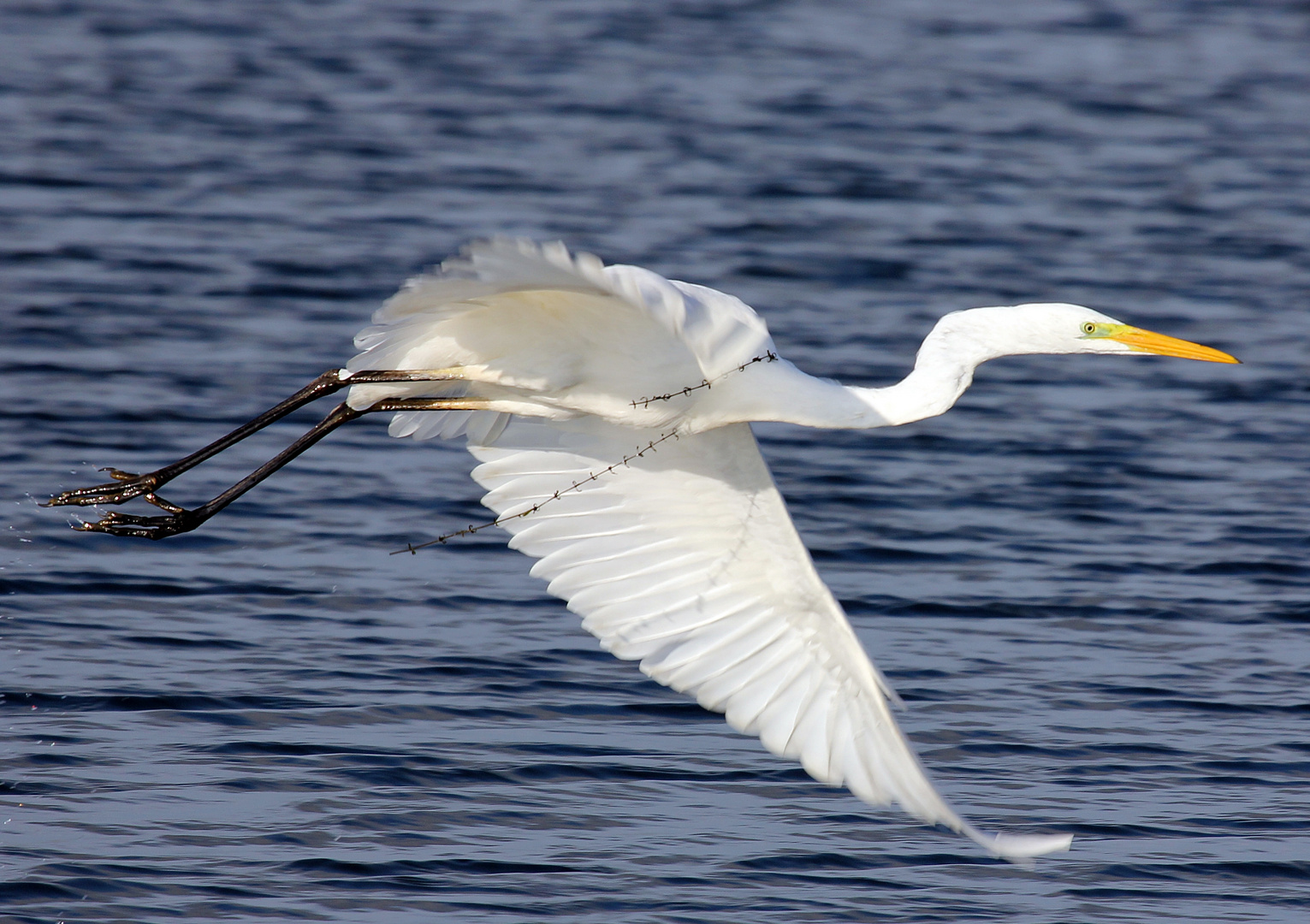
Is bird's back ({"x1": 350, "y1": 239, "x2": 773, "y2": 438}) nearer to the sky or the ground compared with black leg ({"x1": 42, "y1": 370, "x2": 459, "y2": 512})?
nearer to the sky

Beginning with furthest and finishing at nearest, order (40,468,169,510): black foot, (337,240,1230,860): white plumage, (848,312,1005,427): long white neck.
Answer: (40,468,169,510): black foot
(848,312,1005,427): long white neck
(337,240,1230,860): white plumage

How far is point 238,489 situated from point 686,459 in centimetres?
172

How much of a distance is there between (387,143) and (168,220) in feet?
9.94

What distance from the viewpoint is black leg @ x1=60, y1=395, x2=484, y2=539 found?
7.11m

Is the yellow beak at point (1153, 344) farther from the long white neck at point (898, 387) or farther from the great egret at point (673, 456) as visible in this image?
A: the long white neck at point (898, 387)

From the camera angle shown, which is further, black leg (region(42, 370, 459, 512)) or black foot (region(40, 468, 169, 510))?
black foot (region(40, 468, 169, 510))

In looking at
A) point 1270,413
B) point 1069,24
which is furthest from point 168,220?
point 1069,24

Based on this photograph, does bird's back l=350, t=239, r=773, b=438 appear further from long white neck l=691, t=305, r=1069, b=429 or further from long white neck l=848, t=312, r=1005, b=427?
long white neck l=848, t=312, r=1005, b=427

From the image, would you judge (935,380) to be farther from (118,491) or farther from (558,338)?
(118,491)

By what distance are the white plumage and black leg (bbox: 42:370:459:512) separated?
49mm

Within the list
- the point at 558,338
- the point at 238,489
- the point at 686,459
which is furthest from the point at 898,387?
the point at 238,489

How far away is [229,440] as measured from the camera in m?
7.54

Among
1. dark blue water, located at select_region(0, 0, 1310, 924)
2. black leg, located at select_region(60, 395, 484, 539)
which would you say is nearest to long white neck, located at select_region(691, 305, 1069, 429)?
black leg, located at select_region(60, 395, 484, 539)

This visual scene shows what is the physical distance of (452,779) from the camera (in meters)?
7.32
